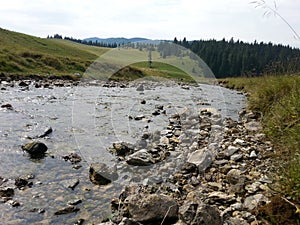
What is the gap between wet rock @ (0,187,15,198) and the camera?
6.32 m

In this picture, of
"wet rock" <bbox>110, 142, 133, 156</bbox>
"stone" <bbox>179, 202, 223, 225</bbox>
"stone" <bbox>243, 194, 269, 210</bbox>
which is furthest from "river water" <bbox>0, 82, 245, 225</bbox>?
"stone" <bbox>243, 194, 269, 210</bbox>

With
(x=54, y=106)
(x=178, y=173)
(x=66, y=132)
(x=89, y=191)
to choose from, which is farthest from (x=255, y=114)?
(x=54, y=106)

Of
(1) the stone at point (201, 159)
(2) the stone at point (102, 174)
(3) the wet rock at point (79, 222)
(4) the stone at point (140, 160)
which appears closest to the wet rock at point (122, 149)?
(4) the stone at point (140, 160)

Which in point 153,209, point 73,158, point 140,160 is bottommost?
point 73,158

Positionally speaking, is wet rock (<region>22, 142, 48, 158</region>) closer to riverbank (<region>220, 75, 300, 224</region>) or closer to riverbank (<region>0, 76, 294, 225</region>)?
riverbank (<region>0, 76, 294, 225</region>)

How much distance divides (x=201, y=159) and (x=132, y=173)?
5.94 ft

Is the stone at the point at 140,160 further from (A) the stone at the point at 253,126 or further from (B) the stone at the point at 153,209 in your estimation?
(A) the stone at the point at 253,126

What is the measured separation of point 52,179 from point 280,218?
520cm

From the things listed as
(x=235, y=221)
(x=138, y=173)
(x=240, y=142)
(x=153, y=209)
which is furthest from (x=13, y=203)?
(x=240, y=142)

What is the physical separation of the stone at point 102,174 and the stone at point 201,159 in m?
2.00

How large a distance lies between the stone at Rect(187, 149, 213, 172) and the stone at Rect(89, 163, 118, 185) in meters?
2.00

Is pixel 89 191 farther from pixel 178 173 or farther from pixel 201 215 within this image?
pixel 201 215

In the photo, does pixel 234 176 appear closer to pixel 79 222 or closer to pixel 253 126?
pixel 79 222

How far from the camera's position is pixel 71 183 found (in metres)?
7.03
